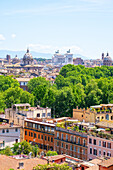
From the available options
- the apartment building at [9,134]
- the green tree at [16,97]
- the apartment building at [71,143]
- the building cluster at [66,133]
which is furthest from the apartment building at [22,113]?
the green tree at [16,97]

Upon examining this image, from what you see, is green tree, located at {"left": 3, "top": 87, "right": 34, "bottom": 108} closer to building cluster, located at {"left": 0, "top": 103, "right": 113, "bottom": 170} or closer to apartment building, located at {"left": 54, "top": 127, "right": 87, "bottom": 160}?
building cluster, located at {"left": 0, "top": 103, "right": 113, "bottom": 170}

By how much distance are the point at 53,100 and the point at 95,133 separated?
30782 mm

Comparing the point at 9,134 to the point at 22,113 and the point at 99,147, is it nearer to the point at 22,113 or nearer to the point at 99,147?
the point at 22,113

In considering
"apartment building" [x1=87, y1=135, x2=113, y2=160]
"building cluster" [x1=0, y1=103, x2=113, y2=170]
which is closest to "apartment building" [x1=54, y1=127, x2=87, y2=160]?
"building cluster" [x1=0, y1=103, x2=113, y2=170]

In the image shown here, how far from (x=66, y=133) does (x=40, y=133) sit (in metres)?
5.13

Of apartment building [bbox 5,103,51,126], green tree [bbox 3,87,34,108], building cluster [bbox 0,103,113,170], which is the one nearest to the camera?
building cluster [bbox 0,103,113,170]

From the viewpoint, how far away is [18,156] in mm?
36812

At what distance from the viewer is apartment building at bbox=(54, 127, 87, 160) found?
4184 cm

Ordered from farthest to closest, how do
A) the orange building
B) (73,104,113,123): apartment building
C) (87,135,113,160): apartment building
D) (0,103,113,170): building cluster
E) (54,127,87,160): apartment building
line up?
(73,104,113,123): apartment building → the orange building → (54,127,87,160): apartment building → (0,103,113,170): building cluster → (87,135,113,160): apartment building

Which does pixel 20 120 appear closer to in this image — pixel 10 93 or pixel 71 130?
pixel 71 130

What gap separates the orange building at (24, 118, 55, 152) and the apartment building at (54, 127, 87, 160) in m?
1.22

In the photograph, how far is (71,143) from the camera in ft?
141

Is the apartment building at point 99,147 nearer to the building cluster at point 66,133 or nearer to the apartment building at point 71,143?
the building cluster at point 66,133

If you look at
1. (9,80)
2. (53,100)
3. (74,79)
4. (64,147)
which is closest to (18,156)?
(64,147)
